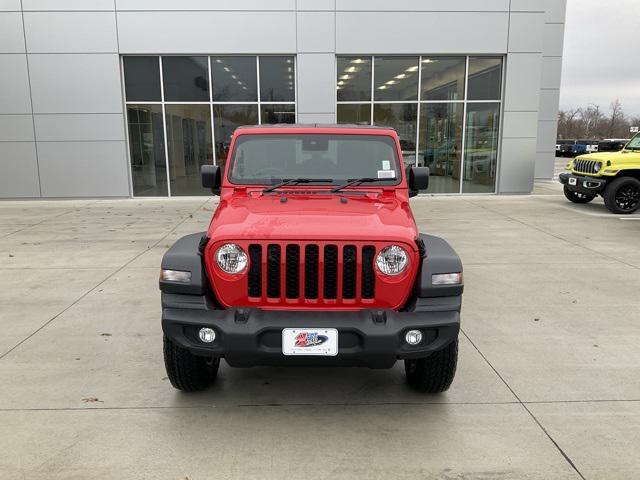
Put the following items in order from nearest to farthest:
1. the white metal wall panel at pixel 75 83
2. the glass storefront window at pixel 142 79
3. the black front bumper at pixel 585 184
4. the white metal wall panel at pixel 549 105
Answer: the black front bumper at pixel 585 184, the white metal wall panel at pixel 75 83, the glass storefront window at pixel 142 79, the white metal wall panel at pixel 549 105

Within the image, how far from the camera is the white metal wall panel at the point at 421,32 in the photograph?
1515 centimetres

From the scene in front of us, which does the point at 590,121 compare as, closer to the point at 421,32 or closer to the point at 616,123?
the point at 616,123

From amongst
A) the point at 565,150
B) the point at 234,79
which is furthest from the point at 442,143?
the point at 565,150

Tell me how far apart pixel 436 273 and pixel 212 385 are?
1926 mm

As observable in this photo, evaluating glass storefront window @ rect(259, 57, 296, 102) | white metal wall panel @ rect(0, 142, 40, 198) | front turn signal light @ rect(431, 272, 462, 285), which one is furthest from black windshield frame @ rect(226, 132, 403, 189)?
white metal wall panel @ rect(0, 142, 40, 198)

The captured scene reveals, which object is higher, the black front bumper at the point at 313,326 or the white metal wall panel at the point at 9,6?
the white metal wall panel at the point at 9,6

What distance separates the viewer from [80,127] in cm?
1530

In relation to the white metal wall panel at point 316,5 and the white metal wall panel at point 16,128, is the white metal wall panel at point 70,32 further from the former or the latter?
the white metal wall panel at point 316,5

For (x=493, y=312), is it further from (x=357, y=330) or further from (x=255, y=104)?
(x=255, y=104)

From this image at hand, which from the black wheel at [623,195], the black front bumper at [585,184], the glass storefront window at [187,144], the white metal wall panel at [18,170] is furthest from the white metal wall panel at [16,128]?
the black wheel at [623,195]

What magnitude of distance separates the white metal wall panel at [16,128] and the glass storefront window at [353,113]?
896 centimetres

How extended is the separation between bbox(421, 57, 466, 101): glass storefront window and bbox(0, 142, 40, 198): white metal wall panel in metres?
11.7

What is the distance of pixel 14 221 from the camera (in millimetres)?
11961

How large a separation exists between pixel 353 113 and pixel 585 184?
21.9ft
